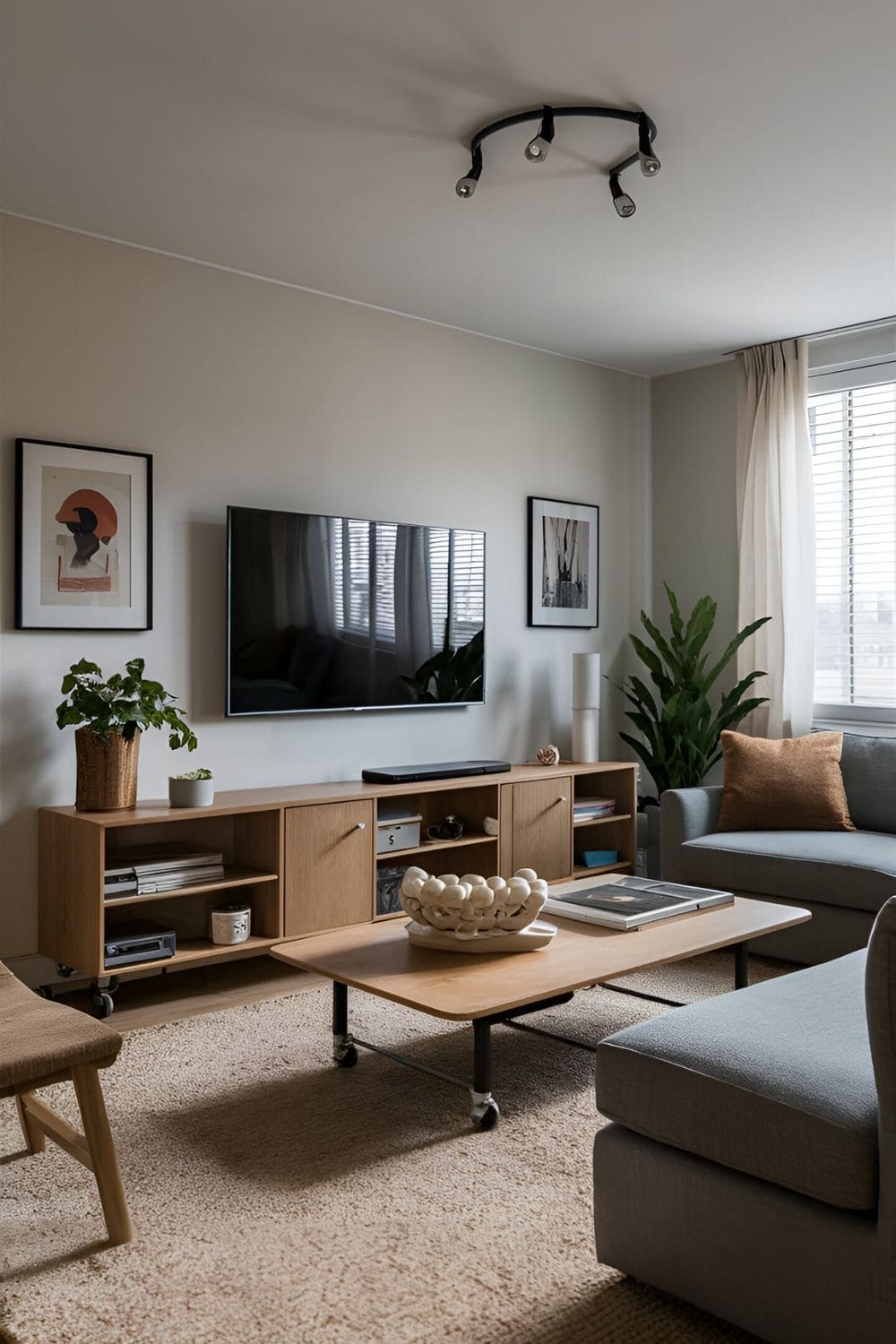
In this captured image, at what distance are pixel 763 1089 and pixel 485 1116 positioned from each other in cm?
101

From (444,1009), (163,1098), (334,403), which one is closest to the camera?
(444,1009)

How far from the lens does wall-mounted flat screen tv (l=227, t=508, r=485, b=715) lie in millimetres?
4016

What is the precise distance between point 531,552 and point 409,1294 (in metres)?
3.64

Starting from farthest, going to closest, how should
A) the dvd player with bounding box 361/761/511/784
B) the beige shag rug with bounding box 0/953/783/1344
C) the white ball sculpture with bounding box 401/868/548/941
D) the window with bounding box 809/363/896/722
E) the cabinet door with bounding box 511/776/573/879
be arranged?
the window with bounding box 809/363/896/722 < the cabinet door with bounding box 511/776/573/879 < the dvd player with bounding box 361/761/511/784 < the white ball sculpture with bounding box 401/868/548/941 < the beige shag rug with bounding box 0/953/783/1344

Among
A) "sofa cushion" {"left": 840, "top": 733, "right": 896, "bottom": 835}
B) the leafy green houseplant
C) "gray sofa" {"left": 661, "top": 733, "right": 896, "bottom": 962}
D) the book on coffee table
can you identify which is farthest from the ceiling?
the book on coffee table

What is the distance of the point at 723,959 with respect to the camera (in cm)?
406

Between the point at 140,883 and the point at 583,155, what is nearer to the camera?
the point at 583,155

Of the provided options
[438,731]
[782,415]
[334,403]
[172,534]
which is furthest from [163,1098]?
[782,415]

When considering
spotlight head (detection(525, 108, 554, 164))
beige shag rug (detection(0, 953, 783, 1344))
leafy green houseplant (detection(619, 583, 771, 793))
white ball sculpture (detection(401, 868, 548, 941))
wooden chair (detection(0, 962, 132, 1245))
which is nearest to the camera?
beige shag rug (detection(0, 953, 783, 1344))

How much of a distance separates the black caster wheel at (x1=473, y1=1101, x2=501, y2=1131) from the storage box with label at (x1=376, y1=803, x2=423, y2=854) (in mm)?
1581

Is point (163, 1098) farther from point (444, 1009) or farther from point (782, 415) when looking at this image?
point (782, 415)

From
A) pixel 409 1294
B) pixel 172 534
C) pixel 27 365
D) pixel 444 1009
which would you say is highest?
pixel 27 365

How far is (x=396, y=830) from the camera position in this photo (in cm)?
413

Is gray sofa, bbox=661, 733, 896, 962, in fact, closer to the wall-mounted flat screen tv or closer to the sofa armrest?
the sofa armrest
